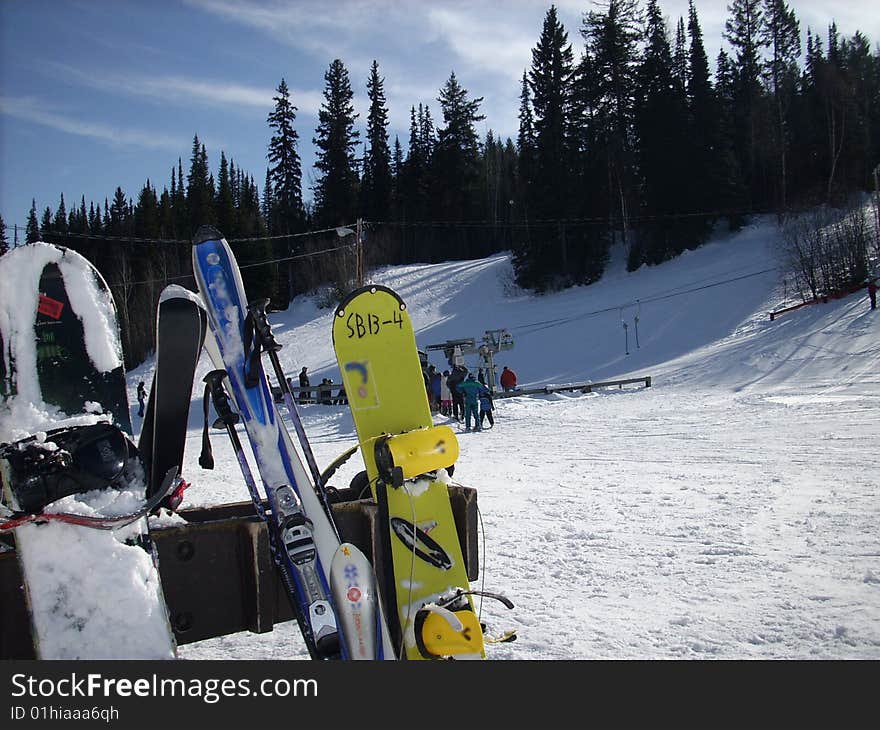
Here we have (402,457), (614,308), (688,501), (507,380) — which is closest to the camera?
(402,457)

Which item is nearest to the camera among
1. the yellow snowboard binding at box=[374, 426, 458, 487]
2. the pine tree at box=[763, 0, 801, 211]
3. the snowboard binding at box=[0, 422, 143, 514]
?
the snowboard binding at box=[0, 422, 143, 514]

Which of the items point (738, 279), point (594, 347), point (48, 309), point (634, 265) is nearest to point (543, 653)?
point (48, 309)

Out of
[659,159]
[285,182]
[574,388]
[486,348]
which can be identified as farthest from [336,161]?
[659,159]

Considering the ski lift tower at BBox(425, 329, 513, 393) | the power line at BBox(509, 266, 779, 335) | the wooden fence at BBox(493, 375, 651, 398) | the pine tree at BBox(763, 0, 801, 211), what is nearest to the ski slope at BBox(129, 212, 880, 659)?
the wooden fence at BBox(493, 375, 651, 398)

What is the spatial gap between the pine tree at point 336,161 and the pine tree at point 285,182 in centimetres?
52

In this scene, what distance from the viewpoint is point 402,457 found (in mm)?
2988

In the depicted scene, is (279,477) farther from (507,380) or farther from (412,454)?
(507,380)

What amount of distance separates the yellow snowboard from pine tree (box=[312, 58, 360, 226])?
63.4 inches

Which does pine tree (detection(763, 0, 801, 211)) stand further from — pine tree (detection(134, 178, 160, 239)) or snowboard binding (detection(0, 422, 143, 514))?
pine tree (detection(134, 178, 160, 239))

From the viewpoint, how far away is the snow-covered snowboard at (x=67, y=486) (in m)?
2.28

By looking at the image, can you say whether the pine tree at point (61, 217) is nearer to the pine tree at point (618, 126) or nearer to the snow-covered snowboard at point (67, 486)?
the snow-covered snowboard at point (67, 486)

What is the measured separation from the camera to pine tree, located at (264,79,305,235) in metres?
6.14

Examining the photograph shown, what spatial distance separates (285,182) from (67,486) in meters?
24.2

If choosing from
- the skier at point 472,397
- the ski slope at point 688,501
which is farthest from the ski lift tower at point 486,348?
the skier at point 472,397
